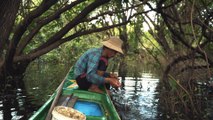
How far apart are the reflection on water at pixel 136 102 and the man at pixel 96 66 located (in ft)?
6.26

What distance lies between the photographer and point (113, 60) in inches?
801

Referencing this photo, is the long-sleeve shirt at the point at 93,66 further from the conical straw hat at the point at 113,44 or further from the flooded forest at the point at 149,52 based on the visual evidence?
the flooded forest at the point at 149,52

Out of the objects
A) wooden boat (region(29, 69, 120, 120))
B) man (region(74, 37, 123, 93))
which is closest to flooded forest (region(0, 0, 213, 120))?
wooden boat (region(29, 69, 120, 120))

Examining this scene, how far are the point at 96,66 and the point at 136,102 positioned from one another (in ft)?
13.4

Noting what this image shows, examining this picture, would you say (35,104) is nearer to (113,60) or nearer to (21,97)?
(21,97)

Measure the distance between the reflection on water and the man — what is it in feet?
6.26

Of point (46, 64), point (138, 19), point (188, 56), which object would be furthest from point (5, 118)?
point (46, 64)

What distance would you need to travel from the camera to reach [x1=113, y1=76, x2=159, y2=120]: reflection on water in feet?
24.9

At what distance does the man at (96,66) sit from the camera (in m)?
5.34

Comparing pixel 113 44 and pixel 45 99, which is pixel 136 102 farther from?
pixel 113 44

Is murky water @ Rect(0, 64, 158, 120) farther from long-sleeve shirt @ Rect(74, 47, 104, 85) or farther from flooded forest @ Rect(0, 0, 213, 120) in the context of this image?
long-sleeve shirt @ Rect(74, 47, 104, 85)

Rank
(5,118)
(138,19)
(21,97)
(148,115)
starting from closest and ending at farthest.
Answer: (5,118) → (148,115) → (21,97) → (138,19)

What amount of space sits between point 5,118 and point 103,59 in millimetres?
2498

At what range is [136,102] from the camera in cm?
916
